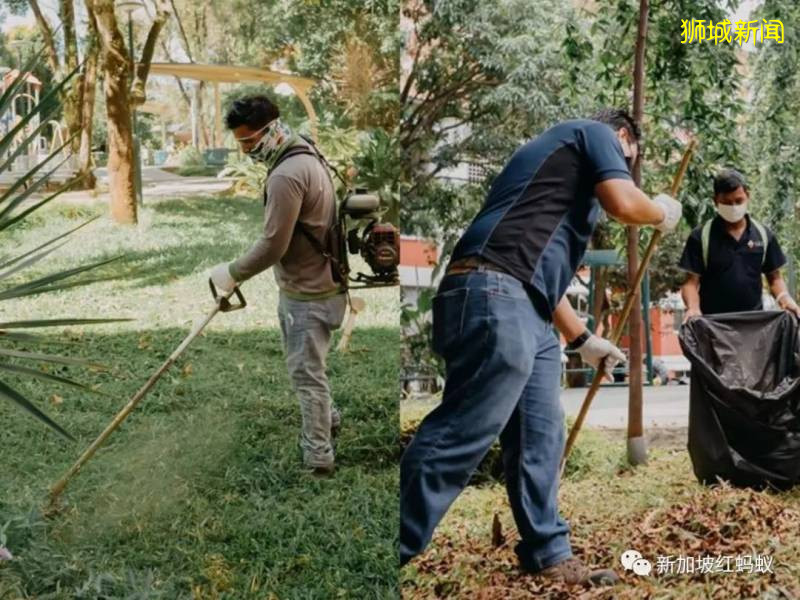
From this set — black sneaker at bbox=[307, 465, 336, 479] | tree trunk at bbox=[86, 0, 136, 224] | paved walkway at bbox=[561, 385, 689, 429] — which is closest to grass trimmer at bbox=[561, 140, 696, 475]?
paved walkway at bbox=[561, 385, 689, 429]

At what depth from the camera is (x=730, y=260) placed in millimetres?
3520

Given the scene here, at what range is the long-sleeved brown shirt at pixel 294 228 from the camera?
314cm

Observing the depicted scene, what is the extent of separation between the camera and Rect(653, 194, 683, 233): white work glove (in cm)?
323

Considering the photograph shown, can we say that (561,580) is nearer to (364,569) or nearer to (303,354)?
(364,569)

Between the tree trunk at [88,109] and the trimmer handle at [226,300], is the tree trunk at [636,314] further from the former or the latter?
the tree trunk at [88,109]

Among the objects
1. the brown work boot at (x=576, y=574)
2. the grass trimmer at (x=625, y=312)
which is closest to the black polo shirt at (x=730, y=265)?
the grass trimmer at (x=625, y=312)

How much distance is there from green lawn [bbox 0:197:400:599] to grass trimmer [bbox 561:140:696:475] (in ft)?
1.77

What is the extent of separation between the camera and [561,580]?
3.28 m

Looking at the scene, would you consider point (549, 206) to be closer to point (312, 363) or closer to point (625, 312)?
point (625, 312)

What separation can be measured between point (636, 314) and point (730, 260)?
1.24ft

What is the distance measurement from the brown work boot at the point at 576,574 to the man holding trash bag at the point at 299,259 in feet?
2.40

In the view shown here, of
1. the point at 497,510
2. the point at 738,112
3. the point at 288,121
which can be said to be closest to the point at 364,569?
the point at 497,510

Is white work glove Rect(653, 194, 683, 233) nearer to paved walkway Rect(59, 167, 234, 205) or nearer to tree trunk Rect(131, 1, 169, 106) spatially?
paved walkway Rect(59, 167, 234, 205)

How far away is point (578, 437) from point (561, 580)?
17.1 inches
